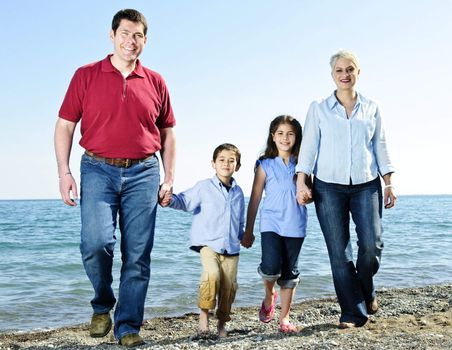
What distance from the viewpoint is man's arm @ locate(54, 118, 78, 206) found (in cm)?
416

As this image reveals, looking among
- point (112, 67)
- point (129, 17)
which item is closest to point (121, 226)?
point (112, 67)

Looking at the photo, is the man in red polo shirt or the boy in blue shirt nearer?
the man in red polo shirt

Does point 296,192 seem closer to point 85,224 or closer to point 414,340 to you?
point 414,340

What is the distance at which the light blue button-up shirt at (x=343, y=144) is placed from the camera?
4410mm

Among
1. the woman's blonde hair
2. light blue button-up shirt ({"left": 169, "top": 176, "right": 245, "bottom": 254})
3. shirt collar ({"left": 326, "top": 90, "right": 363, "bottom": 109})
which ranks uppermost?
the woman's blonde hair

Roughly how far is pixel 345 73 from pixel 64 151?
7.51 feet

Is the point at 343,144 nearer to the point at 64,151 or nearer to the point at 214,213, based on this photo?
the point at 214,213

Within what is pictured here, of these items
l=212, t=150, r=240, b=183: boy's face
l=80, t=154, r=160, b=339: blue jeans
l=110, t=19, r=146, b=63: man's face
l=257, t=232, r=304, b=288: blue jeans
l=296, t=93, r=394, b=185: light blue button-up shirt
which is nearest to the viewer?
l=80, t=154, r=160, b=339: blue jeans

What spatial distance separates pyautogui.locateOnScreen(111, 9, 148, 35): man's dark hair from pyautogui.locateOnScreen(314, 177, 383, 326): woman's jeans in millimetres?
1866

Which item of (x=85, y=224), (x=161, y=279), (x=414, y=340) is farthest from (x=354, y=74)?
(x=161, y=279)

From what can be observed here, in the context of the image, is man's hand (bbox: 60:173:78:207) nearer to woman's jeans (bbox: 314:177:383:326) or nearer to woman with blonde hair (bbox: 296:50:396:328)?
woman with blonde hair (bbox: 296:50:396:328)

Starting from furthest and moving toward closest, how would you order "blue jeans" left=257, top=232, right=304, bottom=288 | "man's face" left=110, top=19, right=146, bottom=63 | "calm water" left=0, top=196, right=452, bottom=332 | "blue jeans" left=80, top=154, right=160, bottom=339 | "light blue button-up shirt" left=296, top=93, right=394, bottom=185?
"calm water" left=0, top=196, right=452, bottom=332 < "blue jeans" left=257, top=232, right=304, bottom=288 < "light blue button-up shirt" left=296, top=93, right=394, bottom=185 < "man's face" left=110, top=19, right=146, bottom=63 < "blue jeans" left=80, top=154, right=160, bottom=339

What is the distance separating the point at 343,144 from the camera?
4422mm

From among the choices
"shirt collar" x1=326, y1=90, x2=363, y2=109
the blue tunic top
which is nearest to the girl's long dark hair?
the blue tunic top
